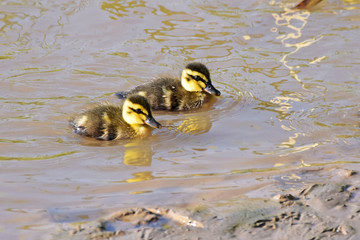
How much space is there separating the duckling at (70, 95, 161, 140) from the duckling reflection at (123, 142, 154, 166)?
18 centimetres

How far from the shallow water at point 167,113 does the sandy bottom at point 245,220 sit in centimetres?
19

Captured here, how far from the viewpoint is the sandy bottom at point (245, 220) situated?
119 inches

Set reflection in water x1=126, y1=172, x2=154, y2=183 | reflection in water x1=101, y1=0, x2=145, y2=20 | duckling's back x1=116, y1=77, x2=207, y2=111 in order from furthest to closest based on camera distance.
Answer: reflection in water x1=101, y1=0, x2=145, y2=20, duckling's back x1=116, y1=77, x2=207, y2=111, reflection in water x1=126, y1=172, x2=154, y2=183

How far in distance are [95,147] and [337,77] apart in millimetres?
2454

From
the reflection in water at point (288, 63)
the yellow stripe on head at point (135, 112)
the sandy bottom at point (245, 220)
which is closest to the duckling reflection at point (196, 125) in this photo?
the yellow stripe on head at point (135, 112)

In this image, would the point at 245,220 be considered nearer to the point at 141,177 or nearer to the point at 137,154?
the point at 141,177

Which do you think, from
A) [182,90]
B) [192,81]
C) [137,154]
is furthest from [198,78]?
[137,154]

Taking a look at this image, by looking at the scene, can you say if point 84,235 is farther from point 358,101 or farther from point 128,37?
point 128,37

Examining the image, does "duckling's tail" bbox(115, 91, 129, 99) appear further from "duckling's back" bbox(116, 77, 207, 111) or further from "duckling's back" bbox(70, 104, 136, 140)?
"duckling's back" bbox(70, 104, 136, 140)

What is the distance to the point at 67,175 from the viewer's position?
400 centimetres

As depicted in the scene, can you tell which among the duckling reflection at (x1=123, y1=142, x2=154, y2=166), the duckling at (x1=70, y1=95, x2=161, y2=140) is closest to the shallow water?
the duckling reflection at (x1=123, y1=142, x2=154, y2=166)

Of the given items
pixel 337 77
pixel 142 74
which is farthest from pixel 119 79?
pixel 337 77

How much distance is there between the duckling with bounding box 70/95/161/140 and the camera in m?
4.82

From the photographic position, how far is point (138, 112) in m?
4.86
